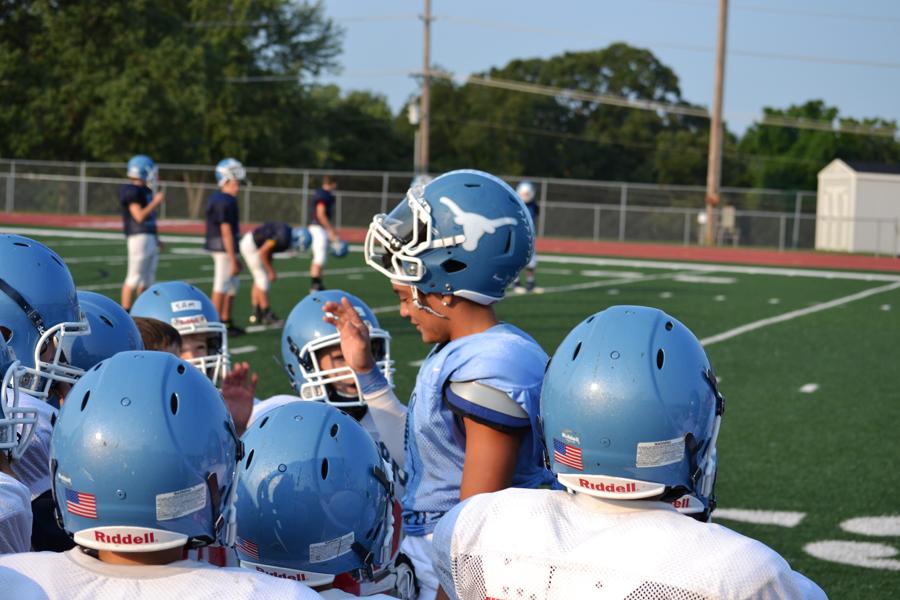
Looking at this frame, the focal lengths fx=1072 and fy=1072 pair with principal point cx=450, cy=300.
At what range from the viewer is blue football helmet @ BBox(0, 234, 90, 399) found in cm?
328

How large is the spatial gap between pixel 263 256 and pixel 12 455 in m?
10.3

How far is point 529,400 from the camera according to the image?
2.74 meters

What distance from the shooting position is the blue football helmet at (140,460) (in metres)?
2.02

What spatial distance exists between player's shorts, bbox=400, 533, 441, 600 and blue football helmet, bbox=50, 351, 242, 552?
96 centimetres

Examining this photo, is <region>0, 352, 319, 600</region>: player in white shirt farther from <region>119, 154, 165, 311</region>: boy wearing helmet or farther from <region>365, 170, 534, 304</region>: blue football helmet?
<region>119, 154, 165, 311</region>: boy wearing helmet

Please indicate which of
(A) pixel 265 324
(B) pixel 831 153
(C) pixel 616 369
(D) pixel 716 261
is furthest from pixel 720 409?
(B) pixel 831 153

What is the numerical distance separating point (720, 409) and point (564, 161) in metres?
66.5

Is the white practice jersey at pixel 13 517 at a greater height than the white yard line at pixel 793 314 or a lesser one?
greater

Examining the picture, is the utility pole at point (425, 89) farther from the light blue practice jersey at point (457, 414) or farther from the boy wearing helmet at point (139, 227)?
the light blue practice jersey at point (457, 414)

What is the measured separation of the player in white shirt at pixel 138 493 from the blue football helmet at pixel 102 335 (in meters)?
1.55

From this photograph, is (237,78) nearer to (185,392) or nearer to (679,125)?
(679,125)

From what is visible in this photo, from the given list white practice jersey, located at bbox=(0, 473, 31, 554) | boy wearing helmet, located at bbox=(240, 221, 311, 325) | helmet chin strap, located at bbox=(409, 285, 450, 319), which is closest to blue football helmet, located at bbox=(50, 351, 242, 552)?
white practice jersey, located at bbox=(0, 473, 31, 554)

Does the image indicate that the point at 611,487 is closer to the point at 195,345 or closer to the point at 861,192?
the point at 195,345

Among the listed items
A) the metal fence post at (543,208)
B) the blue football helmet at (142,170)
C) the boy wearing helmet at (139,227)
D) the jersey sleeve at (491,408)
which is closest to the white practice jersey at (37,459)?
the jersey sleeve at (491,408)
